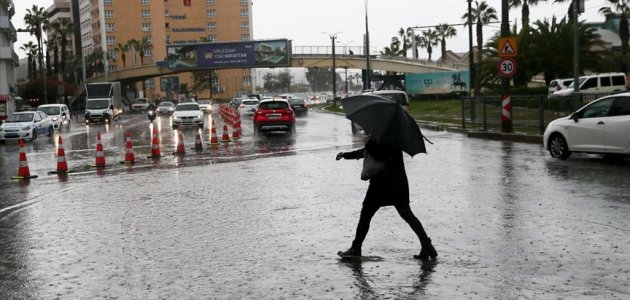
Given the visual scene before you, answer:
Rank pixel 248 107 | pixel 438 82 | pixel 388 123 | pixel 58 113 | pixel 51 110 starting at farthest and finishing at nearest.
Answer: pixel 438 82 < pixel 248 107 < pixel 51 110 < pixel 58 113 < pixel 388 123

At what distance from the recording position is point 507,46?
81.9 feet

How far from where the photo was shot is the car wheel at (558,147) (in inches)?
665

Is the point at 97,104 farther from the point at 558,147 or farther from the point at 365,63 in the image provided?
the point at 558,147

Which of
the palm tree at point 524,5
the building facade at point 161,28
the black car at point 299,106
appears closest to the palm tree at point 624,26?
the palm tree at point 524,5

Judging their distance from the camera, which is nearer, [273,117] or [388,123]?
[388,123]

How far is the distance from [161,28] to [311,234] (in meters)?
150

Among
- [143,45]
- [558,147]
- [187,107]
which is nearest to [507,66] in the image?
[558,147]

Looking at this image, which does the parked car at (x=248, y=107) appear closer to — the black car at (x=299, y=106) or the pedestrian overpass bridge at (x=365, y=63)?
the black car at (x=299, y=106)

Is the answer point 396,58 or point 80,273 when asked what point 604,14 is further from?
point 80,273

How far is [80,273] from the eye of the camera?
719 centimetres

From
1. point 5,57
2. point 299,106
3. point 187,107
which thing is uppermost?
point 5,57

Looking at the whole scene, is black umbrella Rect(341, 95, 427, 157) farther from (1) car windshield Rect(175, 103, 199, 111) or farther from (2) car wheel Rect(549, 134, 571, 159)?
(1) car windshield Rect(175, 103, 199, 111)

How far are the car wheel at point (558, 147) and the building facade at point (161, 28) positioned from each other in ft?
406

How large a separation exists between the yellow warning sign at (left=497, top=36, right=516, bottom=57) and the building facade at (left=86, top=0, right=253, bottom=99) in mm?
116227
